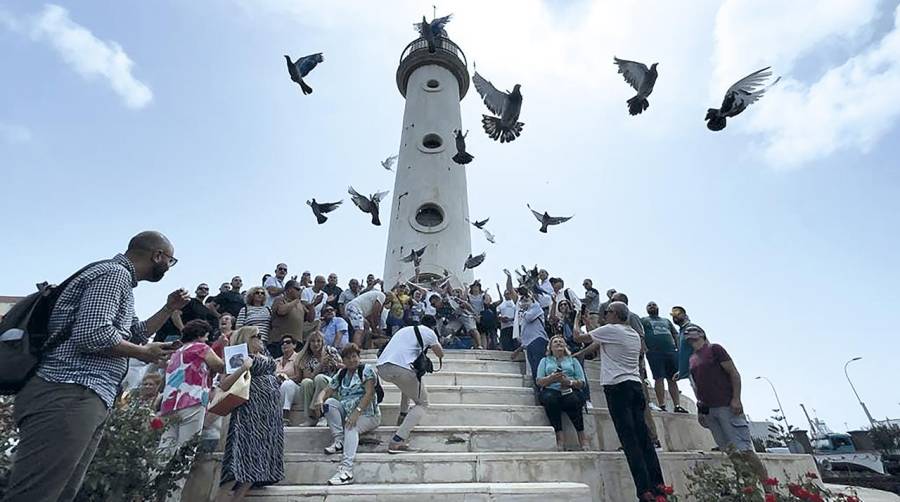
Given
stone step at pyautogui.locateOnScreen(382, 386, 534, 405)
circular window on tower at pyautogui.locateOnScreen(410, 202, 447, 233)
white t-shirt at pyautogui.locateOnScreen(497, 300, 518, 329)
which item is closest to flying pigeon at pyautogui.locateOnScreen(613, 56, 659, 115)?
stone step at pyautogui.locateOnScreen(382, 386, 534, 405)

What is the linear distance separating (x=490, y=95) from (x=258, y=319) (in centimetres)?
645

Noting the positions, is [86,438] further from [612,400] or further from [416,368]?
[612,400]

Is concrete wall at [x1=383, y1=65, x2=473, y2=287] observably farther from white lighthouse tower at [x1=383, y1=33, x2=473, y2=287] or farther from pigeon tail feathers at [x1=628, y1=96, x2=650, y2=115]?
pigeon tail feathers at [x1=628, y1=96, x2=650, y2=115]

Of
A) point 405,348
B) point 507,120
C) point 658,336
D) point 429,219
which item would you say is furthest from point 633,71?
point 429,219

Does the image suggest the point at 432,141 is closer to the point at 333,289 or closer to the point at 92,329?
the point at 333,289

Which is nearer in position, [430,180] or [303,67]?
[303,67]

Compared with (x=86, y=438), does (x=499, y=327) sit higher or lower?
higher

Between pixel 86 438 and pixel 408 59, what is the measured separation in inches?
905

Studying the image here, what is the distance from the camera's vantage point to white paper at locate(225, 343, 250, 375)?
416cm

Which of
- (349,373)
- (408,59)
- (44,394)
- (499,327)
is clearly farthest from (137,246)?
(408,59)

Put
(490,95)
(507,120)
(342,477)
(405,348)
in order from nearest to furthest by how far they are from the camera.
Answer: (342,477) → (405,348) → (507,120) → (490,95)

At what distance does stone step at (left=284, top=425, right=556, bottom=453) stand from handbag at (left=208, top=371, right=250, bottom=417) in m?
1.26

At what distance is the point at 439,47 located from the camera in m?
22.3

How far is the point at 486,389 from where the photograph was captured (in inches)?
257
